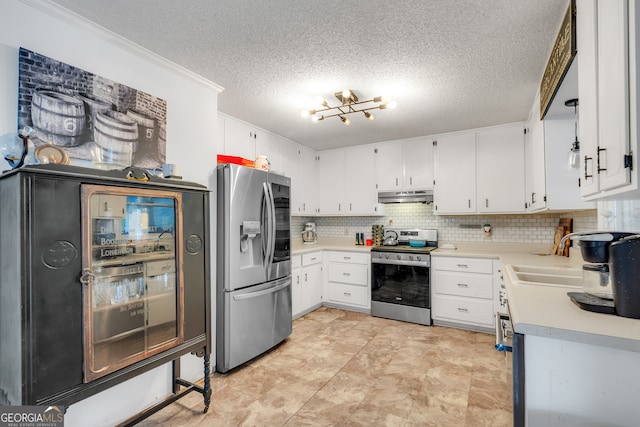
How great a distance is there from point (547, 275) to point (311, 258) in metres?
2.66

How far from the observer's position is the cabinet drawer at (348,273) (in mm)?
4207

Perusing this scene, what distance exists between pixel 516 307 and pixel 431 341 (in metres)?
2.09

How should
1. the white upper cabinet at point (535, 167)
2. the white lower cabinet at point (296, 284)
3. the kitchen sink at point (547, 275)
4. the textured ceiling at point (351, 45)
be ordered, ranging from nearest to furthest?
the textured ceiling at point (351, 45)
the kitchen sink at point (547, 275)
the white upper cabinet at point (535, 167)
the white lower cabinet at point (296, 284)

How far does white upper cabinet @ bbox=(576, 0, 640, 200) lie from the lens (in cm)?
92

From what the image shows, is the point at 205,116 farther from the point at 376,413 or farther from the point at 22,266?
the point at 376,413

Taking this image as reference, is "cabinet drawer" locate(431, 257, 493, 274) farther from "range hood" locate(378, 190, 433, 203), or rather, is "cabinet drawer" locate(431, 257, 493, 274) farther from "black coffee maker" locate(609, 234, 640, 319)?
"black coffee maker" locate(609, 234, 640, 319)

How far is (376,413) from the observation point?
2043mm

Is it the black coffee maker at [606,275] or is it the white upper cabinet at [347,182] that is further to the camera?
the white upper cabinet at [347,182]

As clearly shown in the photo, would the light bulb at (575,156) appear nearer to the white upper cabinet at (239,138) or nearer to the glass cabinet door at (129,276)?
the glass cabinet door at (129,276)

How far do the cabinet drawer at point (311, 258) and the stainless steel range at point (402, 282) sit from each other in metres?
0.77

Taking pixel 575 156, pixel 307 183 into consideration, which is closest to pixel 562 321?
pixel 575 156

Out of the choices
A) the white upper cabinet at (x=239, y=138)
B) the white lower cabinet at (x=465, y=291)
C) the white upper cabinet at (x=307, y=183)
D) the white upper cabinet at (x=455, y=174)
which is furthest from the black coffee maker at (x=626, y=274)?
the white upper cabinet at (x=307, y=183)

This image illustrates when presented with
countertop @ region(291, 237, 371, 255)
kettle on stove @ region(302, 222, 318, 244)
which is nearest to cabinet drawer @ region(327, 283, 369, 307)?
countertop @ region(291, 237, 371, 255)

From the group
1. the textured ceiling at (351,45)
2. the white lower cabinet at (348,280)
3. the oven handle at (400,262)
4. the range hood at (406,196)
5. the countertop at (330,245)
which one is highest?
the textured ceiling at (351,45)
